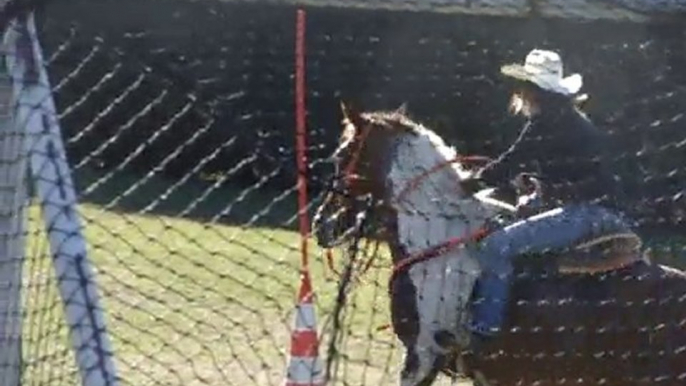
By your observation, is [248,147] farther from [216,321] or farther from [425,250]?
[216,321]

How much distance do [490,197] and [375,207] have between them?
37cm

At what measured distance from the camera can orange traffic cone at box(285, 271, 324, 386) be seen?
194 inches

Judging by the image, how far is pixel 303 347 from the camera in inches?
195

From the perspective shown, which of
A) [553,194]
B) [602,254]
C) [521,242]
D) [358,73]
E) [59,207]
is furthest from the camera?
[358,73]

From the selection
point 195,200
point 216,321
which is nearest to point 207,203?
point 195,200

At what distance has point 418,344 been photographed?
20.4ft

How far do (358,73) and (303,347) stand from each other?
6.22m

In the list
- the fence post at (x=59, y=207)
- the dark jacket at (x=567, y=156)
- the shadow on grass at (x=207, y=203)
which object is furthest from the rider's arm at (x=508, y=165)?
the fence post at (x=59, y=207)

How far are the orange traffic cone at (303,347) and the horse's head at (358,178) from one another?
0.74 metres

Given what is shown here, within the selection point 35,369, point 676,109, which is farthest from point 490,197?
→ point 676,109

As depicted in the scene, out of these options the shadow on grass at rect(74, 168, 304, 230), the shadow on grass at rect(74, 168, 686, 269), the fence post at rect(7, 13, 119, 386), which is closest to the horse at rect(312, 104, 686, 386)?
the shadow on grass at rect(74, 168, 686, 269)

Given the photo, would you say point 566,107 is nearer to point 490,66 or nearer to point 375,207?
point 375,207

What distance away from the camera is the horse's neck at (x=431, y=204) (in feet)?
19.4

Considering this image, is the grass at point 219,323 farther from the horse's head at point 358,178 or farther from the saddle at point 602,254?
the saddle at point 602,254
